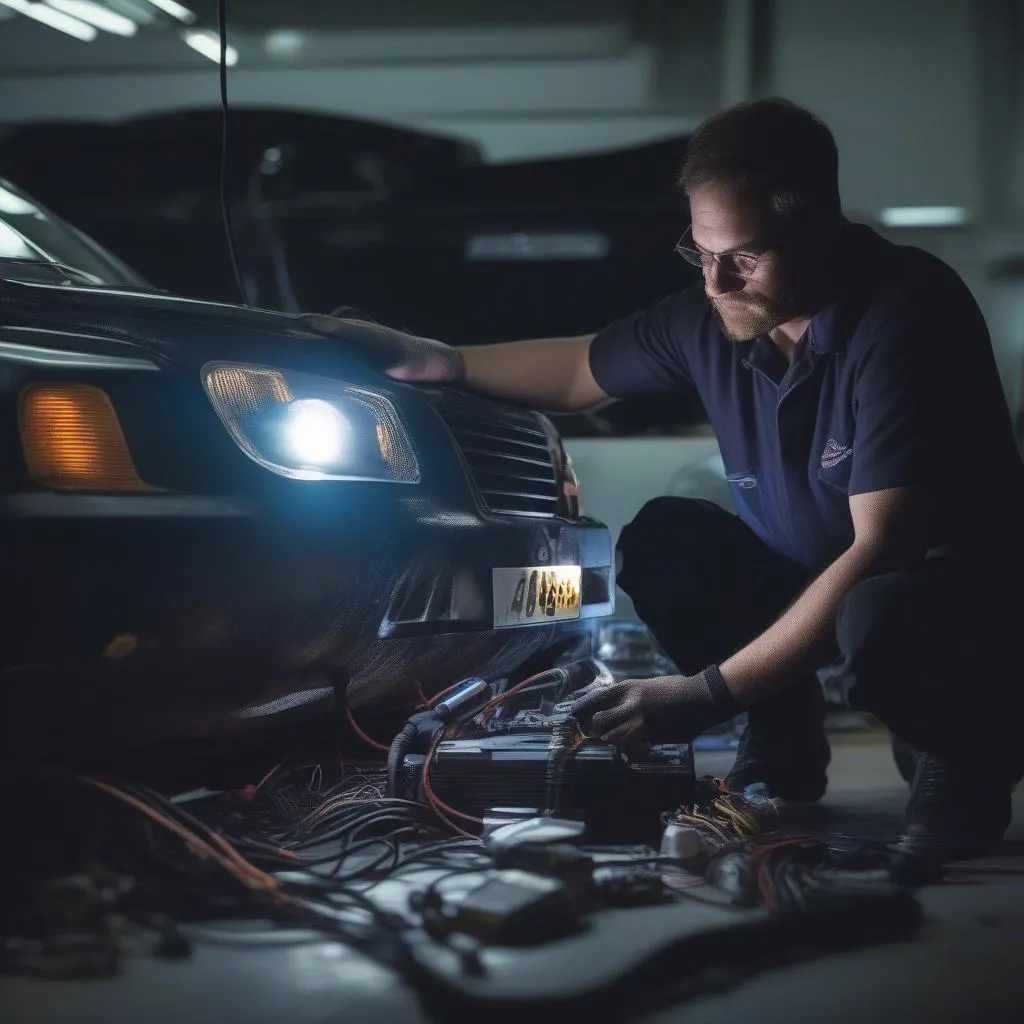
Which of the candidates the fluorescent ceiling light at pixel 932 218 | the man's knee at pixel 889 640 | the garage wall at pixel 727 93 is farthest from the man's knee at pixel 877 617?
the fluorescent ceiling light at pixel 932 218

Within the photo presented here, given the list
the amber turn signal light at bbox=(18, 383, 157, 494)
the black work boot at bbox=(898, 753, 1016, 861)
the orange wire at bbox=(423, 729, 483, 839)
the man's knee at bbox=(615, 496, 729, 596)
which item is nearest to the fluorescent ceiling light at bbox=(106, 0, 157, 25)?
the man's knee at bbox=(615, 496, 729, 596)

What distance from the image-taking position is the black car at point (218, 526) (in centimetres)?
151

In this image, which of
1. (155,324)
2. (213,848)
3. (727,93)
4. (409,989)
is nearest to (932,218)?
(727,93)

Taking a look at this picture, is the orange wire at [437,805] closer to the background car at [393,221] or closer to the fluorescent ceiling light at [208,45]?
the background car at [393,221]

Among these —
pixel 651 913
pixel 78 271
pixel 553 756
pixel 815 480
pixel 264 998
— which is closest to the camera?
pixel 264 998

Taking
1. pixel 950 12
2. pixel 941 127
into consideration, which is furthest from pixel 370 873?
pixel 950 12

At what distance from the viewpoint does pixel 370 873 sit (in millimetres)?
1688

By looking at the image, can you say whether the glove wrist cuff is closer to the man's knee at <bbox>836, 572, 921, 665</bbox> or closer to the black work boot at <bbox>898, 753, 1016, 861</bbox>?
the man's knee at <bbox>836, 572, 921, 665</bbox>

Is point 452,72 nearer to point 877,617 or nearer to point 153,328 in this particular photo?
point 153,328

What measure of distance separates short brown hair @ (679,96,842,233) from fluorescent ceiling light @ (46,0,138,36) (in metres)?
2.69

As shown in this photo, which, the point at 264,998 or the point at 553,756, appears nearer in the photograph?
the point at 264,998

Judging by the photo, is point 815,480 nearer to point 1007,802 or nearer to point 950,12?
point 1007,802

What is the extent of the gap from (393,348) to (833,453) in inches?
31.2

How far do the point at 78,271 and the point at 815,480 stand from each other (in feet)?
4.77
